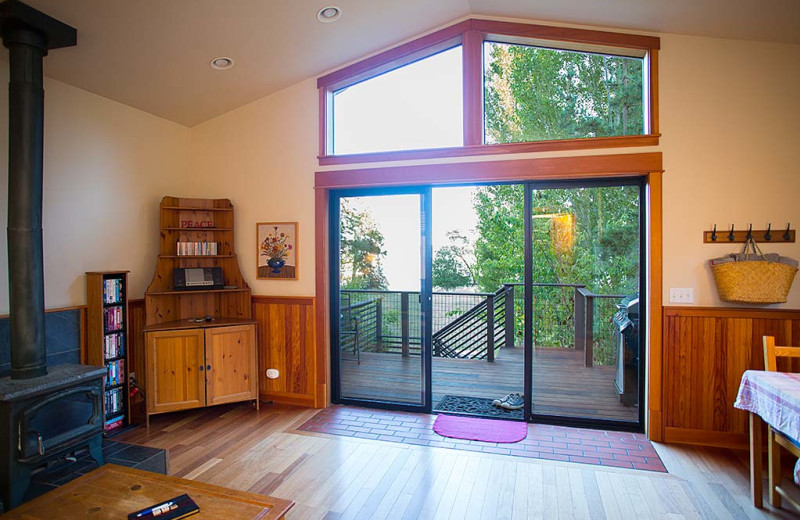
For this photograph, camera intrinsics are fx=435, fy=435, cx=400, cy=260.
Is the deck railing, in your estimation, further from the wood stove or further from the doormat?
the wood stove

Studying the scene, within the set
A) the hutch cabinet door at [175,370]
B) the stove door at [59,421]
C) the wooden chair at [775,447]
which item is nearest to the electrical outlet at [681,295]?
the wooden chair at [775,447]

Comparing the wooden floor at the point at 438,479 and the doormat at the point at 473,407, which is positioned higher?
the doormat at the point at 473,407

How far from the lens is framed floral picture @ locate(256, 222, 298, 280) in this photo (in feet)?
14.3

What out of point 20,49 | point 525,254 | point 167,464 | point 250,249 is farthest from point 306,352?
point 20,49

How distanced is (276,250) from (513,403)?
2762 millimetres

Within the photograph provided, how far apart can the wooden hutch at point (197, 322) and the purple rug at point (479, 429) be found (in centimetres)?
185

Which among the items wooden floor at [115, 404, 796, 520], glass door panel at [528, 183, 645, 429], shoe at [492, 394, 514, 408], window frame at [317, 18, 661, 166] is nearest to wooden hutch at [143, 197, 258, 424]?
wooden floor at [115, 404, 796, 520]

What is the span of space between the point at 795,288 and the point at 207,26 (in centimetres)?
473

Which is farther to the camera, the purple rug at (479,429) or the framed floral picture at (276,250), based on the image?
the framed floral picture at (276,250)

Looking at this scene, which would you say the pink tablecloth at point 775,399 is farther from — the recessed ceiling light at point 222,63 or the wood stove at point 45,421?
the recessed ceiling light at point 222,63

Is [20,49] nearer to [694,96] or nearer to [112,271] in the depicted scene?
[112,271]

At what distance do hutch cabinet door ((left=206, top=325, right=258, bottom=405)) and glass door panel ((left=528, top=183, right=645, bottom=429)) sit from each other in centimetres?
266

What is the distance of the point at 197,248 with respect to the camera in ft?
14.0

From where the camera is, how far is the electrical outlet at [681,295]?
3402mm
